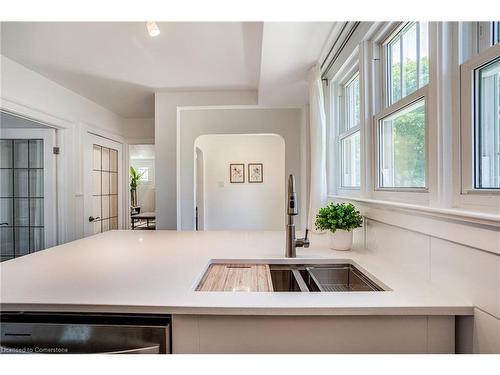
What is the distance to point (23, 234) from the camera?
10.6ft

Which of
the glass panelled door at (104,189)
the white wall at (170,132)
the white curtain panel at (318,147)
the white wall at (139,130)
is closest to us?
the white curtain panel at (318,147)

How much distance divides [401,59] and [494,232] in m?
1.04

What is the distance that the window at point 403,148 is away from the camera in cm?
119

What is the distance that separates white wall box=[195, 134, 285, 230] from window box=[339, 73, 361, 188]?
3268mm

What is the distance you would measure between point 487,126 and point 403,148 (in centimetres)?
51

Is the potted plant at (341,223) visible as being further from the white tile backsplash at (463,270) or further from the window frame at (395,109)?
the white tile backsplash at (463,270)

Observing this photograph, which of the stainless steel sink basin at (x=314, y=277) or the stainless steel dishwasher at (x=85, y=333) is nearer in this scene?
the stainless steel dishwasher at (x=85, y=333)

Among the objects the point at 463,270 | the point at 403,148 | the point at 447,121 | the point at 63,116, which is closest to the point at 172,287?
the point at 463,270

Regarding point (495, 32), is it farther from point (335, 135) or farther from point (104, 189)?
point (104, 189)

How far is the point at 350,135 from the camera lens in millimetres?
2082

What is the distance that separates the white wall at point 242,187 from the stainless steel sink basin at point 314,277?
4236 millimetres

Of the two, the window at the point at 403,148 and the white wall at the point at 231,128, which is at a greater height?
the white wall at the point at 231,128

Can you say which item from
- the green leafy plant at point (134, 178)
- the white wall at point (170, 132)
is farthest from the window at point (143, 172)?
the white wall at point (170, 132)
